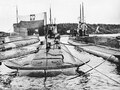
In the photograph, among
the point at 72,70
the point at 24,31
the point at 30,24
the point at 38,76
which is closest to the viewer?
the point at 38,76

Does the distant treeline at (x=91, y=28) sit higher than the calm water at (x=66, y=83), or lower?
higher

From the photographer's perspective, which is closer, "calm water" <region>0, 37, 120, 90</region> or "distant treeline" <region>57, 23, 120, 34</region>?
"calm water" <region>0, 37, 120, 90</region>

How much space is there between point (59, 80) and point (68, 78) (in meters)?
0.61

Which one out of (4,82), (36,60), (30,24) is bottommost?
(4,82)

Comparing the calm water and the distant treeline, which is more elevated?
the distant treeline

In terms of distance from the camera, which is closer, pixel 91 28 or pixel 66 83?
pixel 66 83

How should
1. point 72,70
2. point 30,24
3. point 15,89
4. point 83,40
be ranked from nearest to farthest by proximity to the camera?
point 15,89
point 72,70
point 30,24
point 83,40

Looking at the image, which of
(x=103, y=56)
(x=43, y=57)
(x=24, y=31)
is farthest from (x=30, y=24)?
(x=24, y=31)

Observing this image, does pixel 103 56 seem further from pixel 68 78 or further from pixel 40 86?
pixel 40 86

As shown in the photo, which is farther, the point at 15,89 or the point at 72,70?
the point at 72,70

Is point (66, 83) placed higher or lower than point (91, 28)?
lower

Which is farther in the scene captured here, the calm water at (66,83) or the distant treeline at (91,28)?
the distant treeline at (91,28)

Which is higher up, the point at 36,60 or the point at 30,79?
the point at 36,60

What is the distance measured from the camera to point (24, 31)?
44.6 m
